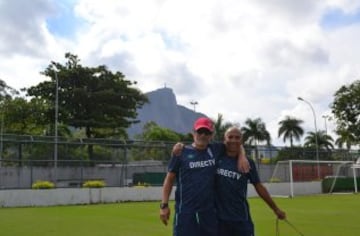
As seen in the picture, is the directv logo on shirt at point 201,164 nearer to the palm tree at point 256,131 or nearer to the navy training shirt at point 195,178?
the navy training shirt at point 195,178

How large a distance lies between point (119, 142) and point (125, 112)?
59.9ft

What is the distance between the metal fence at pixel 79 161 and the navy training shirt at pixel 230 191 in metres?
23.3

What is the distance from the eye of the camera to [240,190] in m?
5.09

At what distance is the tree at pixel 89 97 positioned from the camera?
47.9m

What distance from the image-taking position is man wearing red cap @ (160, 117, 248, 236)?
16.0 ft

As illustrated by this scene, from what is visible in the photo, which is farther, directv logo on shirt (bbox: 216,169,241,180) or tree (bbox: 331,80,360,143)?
tree (bbox: 331,80,360,143)

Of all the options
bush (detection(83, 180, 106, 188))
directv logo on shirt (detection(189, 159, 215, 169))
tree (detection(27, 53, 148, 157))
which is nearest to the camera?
directv logo on shirt (detection(189, 159, 215, 169))

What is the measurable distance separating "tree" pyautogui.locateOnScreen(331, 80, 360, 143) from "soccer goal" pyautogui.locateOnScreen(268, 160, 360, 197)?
868cm

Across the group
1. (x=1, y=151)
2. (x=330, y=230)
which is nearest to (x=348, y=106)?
(x=1, y=151)

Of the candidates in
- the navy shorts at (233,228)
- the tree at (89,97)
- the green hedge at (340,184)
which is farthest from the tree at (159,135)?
the navy shorts at (233,228)

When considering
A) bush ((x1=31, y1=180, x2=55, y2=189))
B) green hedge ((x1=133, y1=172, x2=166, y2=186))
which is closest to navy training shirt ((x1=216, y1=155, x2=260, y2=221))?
bush ((x1=31, y1=180, x2=55, y2=189))

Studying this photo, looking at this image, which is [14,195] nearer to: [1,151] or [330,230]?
[1,151]

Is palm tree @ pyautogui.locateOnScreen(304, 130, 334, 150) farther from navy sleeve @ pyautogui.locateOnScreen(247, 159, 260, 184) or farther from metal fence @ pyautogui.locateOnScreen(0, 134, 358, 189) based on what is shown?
navy sleeve @ pyautogui.locateOnScreen(247, 159, 260, 184)

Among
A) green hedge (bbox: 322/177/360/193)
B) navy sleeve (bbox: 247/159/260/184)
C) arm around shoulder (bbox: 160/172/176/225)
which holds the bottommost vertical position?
green hedge (bbox: 322/177/360/193)
